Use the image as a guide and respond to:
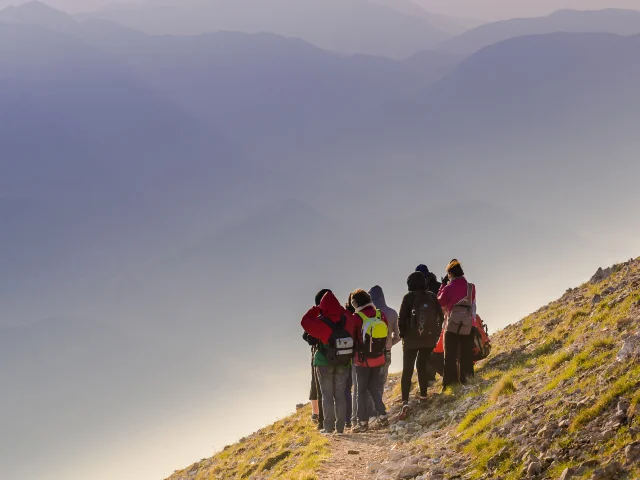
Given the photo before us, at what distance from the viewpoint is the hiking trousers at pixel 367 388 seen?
46.6ft

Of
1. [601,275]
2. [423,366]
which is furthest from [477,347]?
[601,275]

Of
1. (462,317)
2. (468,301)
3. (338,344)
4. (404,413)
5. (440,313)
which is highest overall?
(468,301)

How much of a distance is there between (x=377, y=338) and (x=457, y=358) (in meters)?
1.89

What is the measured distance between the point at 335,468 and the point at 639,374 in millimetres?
5172

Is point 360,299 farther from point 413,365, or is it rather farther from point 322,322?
point 413,365

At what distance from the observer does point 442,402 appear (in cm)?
1385

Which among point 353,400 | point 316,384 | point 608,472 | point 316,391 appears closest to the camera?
point 608,472

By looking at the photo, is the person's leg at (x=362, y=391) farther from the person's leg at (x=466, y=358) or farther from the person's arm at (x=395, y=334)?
the person's leg at (x=466, y=358)

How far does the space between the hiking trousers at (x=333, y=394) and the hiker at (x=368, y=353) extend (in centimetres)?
29

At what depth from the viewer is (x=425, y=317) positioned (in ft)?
44.9

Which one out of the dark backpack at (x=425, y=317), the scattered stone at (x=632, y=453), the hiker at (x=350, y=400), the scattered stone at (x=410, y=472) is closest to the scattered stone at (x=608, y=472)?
the scattered stone at (x=632, y=453)

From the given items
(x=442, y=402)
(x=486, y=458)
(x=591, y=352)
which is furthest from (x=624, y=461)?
(x=442, y=402)

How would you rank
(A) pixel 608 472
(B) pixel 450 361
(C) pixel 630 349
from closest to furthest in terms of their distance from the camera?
(A) pixel 608 472
(C) pixel 630 349
(B) pixel 450 361

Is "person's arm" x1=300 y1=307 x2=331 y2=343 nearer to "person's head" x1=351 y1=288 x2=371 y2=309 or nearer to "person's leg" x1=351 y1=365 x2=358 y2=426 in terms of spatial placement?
"person's head" x1=351 y1=288 x2=371 y2=309
